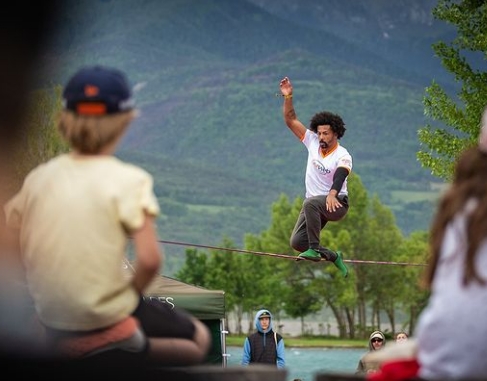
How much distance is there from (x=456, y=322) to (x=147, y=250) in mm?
1005

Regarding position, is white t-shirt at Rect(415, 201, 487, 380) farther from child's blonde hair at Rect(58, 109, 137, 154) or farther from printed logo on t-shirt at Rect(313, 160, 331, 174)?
printed logo on t-shirt at Rect(313, 160, 331, 174)

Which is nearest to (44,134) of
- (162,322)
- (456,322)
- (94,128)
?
(162,322)

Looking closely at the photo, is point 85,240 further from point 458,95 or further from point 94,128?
point 458,95

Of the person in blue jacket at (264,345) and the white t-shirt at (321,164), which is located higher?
the white t-shirt at (321,164)

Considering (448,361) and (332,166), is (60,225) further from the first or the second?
(332,166)

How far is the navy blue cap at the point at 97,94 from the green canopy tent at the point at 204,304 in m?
15.7

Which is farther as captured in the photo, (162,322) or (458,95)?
(458,95)

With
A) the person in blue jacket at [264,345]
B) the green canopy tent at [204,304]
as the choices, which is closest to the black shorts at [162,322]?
the person in blue jacket at [264,345]

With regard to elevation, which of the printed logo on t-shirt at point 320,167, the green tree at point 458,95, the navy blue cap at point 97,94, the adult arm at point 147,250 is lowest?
the adult arm at point 147,250

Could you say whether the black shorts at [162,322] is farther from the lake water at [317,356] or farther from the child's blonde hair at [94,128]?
the lake water at [317,356]

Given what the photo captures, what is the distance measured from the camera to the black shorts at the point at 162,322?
4.68m

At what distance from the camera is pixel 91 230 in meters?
4.42

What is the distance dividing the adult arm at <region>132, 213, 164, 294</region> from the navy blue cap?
0.41m

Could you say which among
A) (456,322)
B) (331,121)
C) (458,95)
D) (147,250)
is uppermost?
(458,95)
